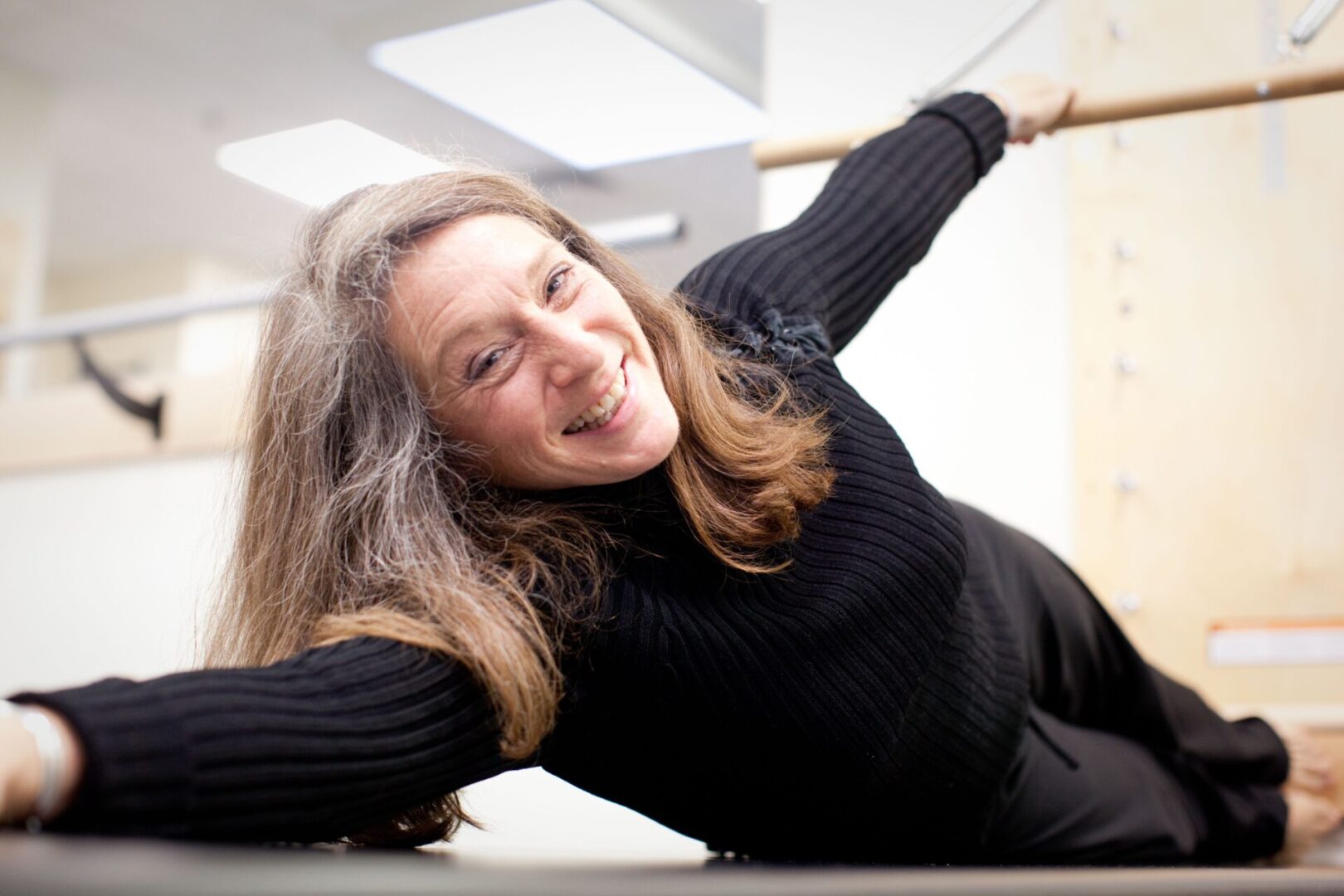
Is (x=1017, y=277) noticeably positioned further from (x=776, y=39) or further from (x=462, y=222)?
(x=462, y=222)

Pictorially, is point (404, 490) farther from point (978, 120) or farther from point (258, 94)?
point (258, 94)

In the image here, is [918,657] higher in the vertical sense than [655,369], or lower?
lower

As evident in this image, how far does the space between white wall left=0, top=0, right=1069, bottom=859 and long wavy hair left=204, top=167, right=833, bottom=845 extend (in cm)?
91

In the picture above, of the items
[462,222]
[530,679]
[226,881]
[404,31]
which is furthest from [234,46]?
[226,881]

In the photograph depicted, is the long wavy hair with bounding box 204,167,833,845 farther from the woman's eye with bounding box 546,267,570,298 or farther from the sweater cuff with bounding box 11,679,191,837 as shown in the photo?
the sweater cuff with bounding box 11,679,191,837

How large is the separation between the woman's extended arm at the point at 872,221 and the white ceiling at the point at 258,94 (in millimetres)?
1828

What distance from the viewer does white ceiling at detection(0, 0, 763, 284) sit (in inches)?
→ 131

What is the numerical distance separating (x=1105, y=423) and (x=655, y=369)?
3.83 ft

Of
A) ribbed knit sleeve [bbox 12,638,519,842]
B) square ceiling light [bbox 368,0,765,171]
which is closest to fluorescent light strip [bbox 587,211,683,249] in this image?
ribbed knit sleeve [bbox 12,638,519,842]

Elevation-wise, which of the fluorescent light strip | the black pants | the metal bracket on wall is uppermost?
the fluorescent light strip

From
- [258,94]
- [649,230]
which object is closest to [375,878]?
[649,230]

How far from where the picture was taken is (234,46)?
3.71 metres

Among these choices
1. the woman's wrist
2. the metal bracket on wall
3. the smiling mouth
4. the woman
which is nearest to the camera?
the woman's wrist

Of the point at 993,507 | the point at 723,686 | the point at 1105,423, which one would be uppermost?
the point at 1105,423
